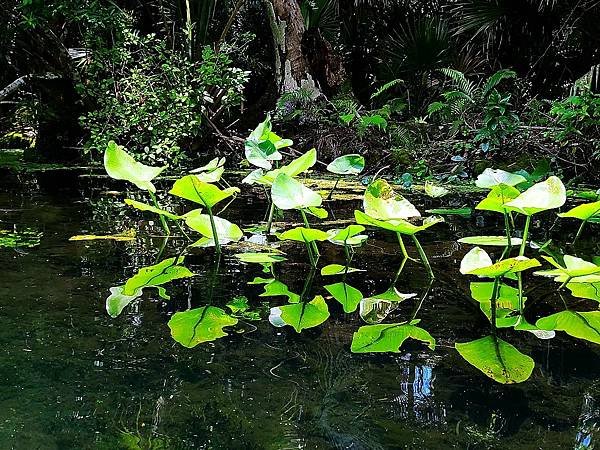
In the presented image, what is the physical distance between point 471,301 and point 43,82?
3.96 meters

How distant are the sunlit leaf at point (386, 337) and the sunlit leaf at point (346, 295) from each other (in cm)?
10

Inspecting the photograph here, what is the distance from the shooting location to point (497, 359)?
769 millimetres

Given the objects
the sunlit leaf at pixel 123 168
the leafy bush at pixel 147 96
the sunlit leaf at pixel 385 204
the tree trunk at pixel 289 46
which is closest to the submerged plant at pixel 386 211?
the sunlit leaf at pixel 385 204

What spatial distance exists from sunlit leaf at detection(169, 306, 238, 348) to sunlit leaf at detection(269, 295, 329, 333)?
7 centimetres

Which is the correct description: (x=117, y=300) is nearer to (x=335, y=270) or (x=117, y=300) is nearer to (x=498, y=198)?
(x=335, y=270)

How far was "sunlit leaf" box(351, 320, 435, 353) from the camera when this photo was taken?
2.66ft

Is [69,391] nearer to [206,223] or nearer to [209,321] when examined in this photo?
[209,321]

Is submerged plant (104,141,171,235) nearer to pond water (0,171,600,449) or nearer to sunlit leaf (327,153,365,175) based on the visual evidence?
pond water (0,171,600,449)

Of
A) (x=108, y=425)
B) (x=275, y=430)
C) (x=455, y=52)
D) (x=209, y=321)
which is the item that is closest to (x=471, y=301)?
(x=209, y=321)

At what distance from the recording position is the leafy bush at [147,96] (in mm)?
3584

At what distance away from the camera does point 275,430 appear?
1.89 feet

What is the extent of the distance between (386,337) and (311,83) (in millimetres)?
3828

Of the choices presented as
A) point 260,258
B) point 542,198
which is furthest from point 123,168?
point 542,198

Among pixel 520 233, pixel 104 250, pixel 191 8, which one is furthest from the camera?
pixel 191 8
